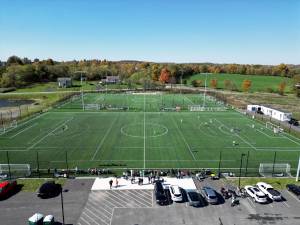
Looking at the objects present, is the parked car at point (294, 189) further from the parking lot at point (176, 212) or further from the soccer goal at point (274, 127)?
the soccer goal at point (274, 127)

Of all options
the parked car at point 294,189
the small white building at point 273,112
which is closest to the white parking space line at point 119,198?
the parked car at point 294,189

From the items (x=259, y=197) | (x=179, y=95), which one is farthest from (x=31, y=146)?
(x=179, y=95)

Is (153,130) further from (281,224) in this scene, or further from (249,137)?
(281,224)

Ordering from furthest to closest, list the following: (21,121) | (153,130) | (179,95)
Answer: (179,95), (21,121), (153,130)

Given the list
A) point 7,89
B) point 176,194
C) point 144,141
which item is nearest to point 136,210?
point 176,194

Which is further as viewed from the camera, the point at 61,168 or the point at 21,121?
the point at 21,121

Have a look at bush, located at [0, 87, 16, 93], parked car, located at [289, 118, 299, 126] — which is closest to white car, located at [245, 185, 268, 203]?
parked car, located at [289, 118, 299, 126]

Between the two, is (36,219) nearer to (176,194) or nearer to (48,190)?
(48,190)

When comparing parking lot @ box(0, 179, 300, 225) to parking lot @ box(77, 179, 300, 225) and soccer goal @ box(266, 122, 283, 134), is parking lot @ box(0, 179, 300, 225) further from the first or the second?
soccer goal @ box(266, 122, 283, 134)
